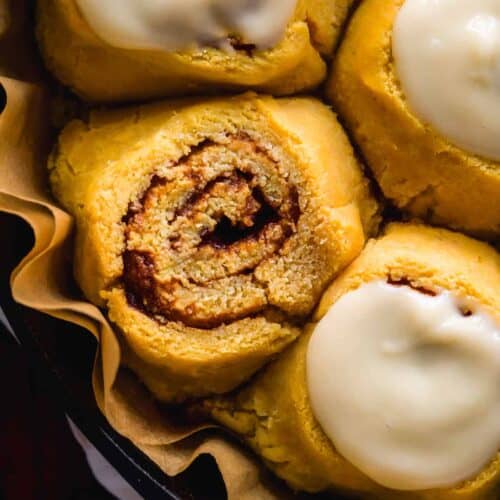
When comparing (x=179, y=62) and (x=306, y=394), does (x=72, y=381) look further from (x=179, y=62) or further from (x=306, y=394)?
(x=179, y=62)

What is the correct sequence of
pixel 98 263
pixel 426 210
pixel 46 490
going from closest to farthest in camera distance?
1. pixel 98 263
2. pixel 426 210
3. pixel 46 490

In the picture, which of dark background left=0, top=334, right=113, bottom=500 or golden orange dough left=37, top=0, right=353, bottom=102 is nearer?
golden orange dough left=37, top=0, right=353, bottom=102

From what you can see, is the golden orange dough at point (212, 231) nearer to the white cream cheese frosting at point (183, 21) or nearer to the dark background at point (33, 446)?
the white cream cheese frosting at point (183, 21)

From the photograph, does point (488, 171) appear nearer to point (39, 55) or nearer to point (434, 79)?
point (434, 79)

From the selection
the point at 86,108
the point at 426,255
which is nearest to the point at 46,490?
the point at 86,108

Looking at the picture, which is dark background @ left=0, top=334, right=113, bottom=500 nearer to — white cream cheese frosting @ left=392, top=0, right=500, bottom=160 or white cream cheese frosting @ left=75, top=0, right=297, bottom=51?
white cream cheese frosting @ left=75, top=0, right=297, bottom=51

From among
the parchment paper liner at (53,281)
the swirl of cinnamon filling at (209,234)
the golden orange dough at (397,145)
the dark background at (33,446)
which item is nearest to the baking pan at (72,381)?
the parchment paper liner at (53,281)

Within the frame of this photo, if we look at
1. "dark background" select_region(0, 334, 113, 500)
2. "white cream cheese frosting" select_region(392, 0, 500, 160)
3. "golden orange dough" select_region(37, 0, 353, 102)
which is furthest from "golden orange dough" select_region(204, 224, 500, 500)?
"dark background" select_region(0, 334, 113, 500)
